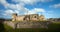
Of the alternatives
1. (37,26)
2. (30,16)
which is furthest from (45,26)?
(30,16)

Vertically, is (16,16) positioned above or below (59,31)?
above

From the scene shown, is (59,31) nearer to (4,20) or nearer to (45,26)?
(45,26)

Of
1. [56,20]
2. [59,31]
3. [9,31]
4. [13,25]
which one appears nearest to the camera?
[9,31]

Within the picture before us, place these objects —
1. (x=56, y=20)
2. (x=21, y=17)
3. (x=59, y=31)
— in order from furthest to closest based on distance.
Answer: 1. (x=21, y=17)
2. (x=56, y=20)
3. (x=59, y=31)

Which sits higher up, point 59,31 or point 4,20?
point 4,20

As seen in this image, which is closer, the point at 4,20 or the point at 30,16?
the point at 4,20

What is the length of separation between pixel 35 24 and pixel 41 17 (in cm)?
498

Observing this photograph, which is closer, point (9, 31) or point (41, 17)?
point (9, 31)

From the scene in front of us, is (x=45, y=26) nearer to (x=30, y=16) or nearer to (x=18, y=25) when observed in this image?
(x=18, y=25)

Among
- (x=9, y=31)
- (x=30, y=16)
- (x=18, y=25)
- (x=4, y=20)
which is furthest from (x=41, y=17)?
(x=9, y=31)

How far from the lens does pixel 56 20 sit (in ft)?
47.3

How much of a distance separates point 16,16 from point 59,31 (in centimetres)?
723

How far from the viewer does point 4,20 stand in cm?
1317

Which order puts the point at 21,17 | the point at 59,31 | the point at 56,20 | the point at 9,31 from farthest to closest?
the point at 21,17 → the point at 56,20 → the point at 59,31 → the point at 9,31
